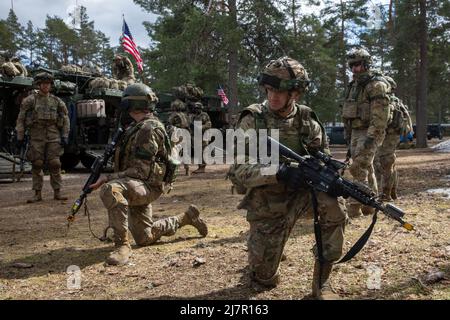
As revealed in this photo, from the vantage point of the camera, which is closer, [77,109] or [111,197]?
[111,197]

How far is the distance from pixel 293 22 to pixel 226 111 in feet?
16.2

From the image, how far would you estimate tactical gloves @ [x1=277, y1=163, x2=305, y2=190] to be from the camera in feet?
10.4

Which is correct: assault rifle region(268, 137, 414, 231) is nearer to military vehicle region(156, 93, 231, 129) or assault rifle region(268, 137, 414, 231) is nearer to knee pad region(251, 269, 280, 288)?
knee pad region(251, 269, 280, 288)

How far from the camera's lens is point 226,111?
19.8m

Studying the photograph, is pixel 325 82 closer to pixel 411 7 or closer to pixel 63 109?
pixel 411 7

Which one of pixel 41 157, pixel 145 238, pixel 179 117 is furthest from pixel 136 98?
pixel 179 117

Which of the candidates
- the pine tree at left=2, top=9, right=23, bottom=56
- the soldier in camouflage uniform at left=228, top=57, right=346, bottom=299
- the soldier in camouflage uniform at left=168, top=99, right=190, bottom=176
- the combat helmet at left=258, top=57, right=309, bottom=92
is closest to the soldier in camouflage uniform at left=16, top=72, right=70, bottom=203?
the soldier in camouflage uniform at left=168, top=99, right=190, bottom=176

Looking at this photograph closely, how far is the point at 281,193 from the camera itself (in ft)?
11.8

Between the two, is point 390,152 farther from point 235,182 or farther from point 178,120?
point 178,120

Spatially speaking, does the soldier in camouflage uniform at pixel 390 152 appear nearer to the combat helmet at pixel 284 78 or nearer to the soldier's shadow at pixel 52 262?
the soldier's shadow at pixel 52 262

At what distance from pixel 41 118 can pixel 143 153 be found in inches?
159

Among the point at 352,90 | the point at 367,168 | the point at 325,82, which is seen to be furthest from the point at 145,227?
the point at 325,82

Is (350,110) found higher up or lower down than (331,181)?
higher up

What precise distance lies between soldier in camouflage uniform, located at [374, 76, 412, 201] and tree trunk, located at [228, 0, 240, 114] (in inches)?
389
